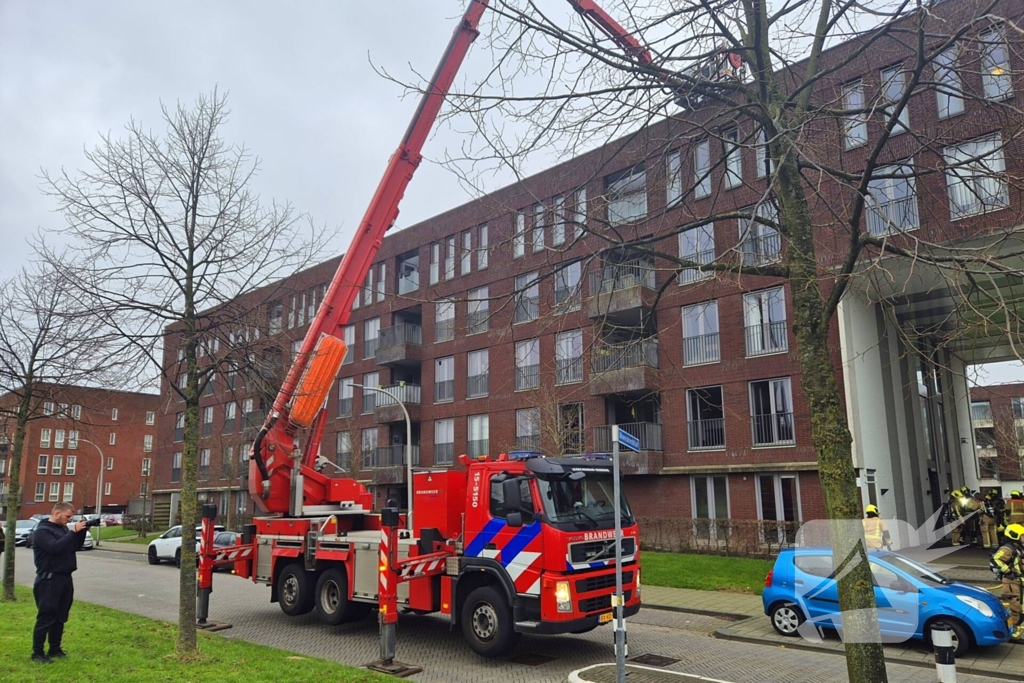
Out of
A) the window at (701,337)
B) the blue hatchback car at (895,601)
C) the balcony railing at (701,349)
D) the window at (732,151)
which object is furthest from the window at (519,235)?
the balcony railing at (701,349)

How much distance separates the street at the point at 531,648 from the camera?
909cm

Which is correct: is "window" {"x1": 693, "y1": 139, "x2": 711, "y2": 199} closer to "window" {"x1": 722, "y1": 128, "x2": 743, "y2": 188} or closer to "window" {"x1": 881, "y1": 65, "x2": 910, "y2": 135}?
"window" {"x1": 722, "y1": 128, "x2": 743, "y2": 188}

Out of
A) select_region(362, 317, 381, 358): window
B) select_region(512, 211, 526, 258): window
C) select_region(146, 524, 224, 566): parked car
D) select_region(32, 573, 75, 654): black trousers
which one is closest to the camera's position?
select_region(512, 211, 526, 258): window

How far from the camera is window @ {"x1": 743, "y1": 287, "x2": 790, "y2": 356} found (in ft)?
79.4

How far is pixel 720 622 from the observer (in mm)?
13164

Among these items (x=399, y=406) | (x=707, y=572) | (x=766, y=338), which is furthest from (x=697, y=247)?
(x=399, y=406)

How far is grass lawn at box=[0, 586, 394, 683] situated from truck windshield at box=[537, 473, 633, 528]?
2899 millimetres

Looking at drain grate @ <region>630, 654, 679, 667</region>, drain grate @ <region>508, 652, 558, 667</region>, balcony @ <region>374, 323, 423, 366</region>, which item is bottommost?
drain grate @ <region>630, 654, 679, 667</region>

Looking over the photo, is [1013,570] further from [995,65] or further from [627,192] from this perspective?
[627,192]

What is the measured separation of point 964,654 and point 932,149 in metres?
7.42

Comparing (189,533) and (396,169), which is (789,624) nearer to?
(189,533)

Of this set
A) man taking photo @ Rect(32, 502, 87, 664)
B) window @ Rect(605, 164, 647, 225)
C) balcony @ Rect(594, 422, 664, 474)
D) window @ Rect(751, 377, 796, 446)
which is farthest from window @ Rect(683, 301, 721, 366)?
man taking photo @ Rect(32, 502, 87, 664)

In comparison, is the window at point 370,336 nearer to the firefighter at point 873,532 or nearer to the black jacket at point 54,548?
the firefighter at point 873,532

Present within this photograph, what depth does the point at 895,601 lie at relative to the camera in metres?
10.3
